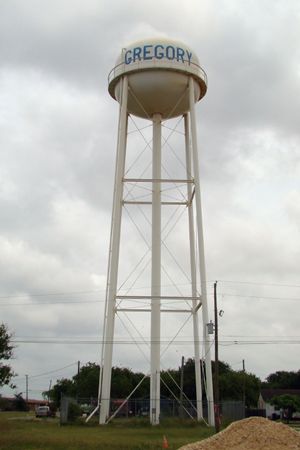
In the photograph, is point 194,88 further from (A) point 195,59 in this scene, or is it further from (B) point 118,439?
(B) point 118,439

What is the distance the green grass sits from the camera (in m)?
22.5

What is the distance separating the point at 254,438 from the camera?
20719 millimetres

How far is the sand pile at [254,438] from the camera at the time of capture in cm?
2016

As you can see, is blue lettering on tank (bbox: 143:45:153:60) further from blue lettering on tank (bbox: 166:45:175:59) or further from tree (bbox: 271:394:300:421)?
tree (bbox: 271:394:300:421)

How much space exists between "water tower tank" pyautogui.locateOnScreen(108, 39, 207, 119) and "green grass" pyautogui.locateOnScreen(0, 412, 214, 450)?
15.2 m

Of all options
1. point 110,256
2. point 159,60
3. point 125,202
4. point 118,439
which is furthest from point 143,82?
point 118,439

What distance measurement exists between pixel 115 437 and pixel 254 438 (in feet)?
22.3

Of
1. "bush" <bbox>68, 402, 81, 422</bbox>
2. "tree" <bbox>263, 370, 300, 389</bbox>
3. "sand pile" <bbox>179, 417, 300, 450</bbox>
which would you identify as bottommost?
"sand pile" <bbox>179, 417, 300, 450</bbox>


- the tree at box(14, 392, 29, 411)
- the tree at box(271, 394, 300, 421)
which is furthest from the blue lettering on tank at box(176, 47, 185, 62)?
the tree at box(14, 392, 29, 411)

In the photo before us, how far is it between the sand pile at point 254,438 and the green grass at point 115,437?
94.6 inches

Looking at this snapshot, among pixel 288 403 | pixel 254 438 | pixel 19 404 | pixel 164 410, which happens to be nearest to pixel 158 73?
pixel 254 438

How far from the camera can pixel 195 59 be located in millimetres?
32250

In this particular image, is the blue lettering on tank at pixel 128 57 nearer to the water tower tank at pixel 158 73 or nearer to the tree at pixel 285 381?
the water tower tank at pixel 158 73

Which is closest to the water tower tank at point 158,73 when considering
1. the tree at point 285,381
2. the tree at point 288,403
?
the tree at point 288,403
